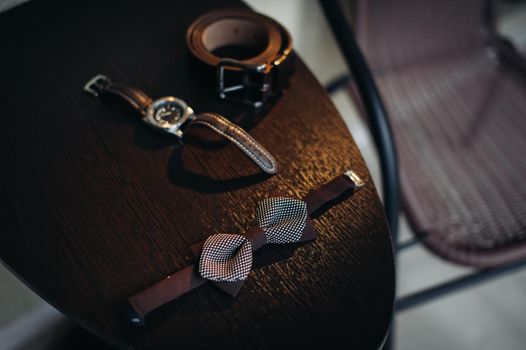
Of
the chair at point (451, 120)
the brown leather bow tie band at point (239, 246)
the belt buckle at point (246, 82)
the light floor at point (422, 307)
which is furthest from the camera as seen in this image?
the light floor at point (422, 307)

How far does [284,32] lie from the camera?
0.61 metres

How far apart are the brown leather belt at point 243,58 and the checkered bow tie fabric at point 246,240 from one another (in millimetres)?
155

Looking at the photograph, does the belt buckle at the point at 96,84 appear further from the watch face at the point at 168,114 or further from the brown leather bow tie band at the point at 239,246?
the brown leather bow tie band at the point at 239,246

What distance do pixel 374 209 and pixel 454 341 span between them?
0.85 m

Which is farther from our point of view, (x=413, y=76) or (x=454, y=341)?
(x=454, y=341)

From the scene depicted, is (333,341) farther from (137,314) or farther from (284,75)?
Answer: (284,75)

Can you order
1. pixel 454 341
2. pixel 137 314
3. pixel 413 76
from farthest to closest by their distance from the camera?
pixel 454 341 → pixel 413 76 → pixel 137 314

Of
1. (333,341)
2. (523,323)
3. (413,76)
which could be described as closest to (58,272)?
(333,341)

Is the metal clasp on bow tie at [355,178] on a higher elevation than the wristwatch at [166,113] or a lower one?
lower

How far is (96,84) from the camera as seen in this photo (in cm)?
58

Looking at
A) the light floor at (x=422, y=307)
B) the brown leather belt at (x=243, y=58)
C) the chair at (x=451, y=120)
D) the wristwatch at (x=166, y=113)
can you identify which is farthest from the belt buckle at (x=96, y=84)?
the light floor at (x=422, y=307)

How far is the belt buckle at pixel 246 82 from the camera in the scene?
0.54 m

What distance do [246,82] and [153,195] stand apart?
7.0 inches

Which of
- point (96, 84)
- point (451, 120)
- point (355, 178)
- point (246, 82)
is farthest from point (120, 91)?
point (451, 120)
